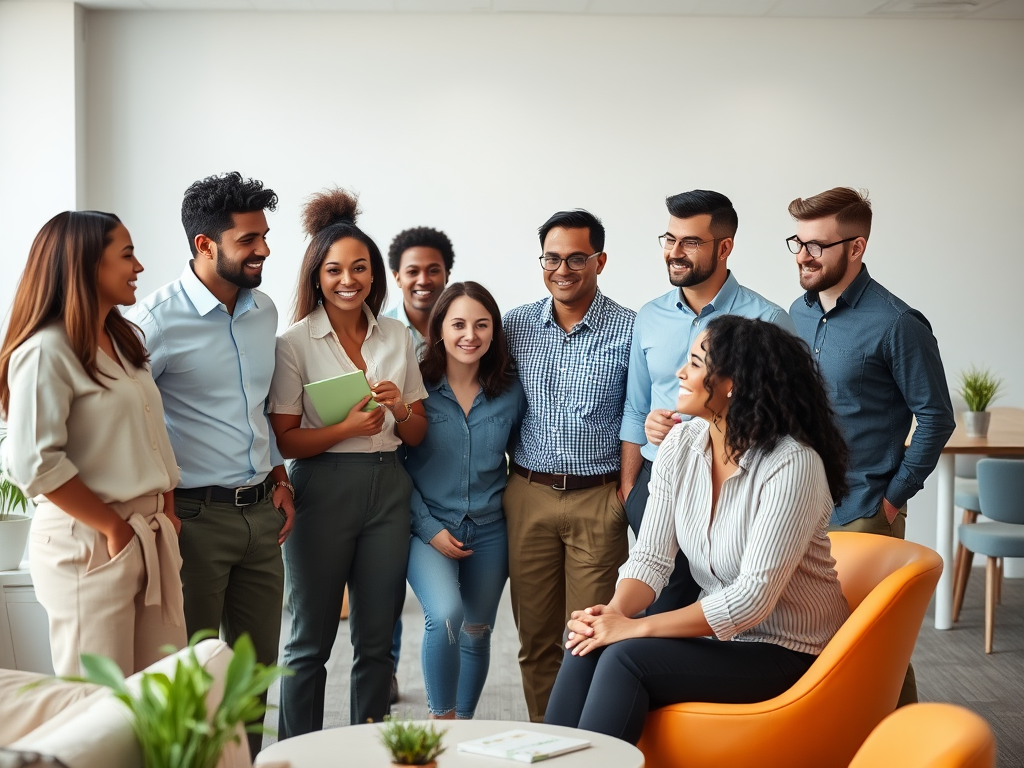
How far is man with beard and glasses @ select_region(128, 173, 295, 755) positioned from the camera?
2.64 meters

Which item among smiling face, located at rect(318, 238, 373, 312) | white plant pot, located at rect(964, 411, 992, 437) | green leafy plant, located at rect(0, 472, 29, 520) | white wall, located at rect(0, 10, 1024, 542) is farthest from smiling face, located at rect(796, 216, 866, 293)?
green leafy plant, located at rect(0, 472, 29, 520)

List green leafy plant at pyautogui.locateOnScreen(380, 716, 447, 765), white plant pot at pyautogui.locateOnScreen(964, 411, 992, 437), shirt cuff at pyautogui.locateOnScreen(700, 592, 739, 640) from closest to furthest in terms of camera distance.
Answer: green leafy plant at pyautogui.locateOnScreen(380, 716, 447, 765), shirt cuff at pyautogui.locateOnScreen(700, 592, 739, 640), white plant pot at pyautogui.locateOnScreen(964, 411, 992, 437)

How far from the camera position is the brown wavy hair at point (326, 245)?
2.90m

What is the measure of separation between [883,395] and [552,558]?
1137 millimetres

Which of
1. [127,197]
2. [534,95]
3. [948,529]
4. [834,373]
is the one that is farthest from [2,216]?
[948,529]

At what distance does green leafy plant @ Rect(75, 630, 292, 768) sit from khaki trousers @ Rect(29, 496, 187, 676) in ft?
3.21

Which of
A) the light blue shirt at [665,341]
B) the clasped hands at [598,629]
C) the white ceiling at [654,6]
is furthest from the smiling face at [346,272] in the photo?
the white ceiling at [654,6]

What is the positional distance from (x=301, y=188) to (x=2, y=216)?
1620mm

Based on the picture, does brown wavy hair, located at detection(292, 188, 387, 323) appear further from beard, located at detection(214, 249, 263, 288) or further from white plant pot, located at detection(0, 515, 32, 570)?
white plant pot, located at detection(0, 515, 32, 570)

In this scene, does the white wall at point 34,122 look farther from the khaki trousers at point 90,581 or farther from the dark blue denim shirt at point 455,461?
the khaki trousers at point 90,581

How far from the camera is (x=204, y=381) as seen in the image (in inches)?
104

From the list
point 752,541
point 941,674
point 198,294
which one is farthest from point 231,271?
point 941,674

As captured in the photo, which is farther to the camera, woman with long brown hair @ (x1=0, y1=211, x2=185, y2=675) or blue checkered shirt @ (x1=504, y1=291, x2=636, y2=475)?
blue checkered shirt @ (x1=504, y1=291, x2=636, y2=475)

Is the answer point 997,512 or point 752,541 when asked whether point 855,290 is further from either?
point 997,512
